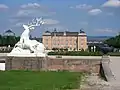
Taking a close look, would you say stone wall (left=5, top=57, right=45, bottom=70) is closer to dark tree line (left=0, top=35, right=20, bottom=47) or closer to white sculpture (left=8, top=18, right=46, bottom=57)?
white sculpture (left=8, top=18, right=46, bottom=57)

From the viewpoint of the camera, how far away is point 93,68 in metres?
20.6

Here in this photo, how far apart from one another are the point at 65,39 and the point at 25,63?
41.4m

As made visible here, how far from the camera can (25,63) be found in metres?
20.1

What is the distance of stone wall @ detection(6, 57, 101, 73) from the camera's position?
20.0 meters

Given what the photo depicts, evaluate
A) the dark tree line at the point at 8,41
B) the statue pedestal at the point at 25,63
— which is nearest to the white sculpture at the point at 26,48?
the statue pedestal at the point at 25,63

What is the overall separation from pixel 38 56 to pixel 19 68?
4.21ft

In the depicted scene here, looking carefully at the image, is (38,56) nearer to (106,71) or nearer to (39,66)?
(39,66)

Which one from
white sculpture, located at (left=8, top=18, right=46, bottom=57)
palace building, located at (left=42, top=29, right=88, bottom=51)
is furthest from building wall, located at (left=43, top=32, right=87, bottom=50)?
white sculpture, located at (left=8, top=18, right=46, bottom=57)

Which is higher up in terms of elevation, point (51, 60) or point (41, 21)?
point (41, 21)

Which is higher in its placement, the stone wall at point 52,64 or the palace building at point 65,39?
the palace building at point 65,39

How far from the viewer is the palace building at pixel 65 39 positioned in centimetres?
5905

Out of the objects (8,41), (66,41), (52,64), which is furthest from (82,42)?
(52,64)

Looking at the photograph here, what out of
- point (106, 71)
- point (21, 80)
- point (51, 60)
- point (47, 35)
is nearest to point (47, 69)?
point (51, 60)

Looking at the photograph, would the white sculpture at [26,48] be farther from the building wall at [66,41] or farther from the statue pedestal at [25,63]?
the building wall at [66,41]
